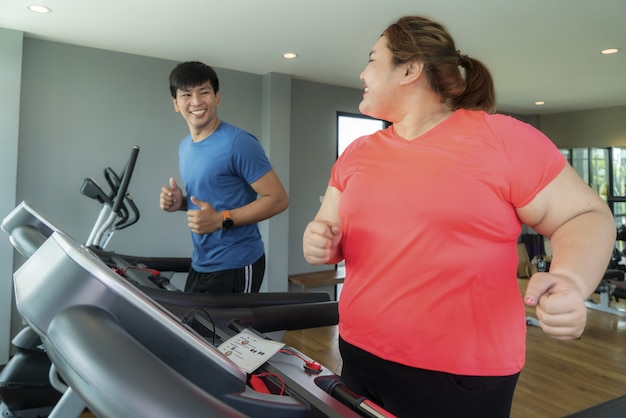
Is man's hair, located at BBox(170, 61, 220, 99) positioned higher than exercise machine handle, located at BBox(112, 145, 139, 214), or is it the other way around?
man's hair, located at BBox(170, 61, 220, 99)

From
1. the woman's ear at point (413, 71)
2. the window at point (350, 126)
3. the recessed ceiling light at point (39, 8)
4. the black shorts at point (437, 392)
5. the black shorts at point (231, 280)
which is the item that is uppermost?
the recessed ceiling light at point (39, 8)

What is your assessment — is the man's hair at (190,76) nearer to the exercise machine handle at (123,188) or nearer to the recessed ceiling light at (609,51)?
the exercise machine handle at (123,188)

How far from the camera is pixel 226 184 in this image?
1714 millimetres

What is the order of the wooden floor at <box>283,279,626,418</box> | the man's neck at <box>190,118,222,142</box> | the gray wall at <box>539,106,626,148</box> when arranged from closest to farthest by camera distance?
the man's neck at <box>190,118,222,142</box> → the wooden floor at <box>283,279,626,418</box> → the gray wall at <box>539,106,626,148</box>

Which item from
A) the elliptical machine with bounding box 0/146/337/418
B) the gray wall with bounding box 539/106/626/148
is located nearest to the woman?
the elliptical machine with bounding box 0/146/337/418

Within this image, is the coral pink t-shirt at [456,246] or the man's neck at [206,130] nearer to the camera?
the coral pink t-shirt at [456,246]

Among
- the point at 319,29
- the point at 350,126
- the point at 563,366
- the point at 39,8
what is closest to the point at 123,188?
the point at 39,8

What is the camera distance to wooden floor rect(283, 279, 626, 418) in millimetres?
2795

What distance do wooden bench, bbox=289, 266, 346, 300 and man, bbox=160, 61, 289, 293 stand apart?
2.92 meters

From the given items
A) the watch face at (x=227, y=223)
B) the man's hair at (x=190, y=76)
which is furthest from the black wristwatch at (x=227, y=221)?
the man's hair at (x=190, y=76)

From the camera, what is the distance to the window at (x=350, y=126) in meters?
5.52

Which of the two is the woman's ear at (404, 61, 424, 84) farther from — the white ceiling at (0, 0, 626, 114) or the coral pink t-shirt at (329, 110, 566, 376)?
the white ceiling at (0, 0, 626, 114)

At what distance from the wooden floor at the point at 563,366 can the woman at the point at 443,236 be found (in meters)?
2.15

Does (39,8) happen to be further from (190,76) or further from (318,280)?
(318,280)
